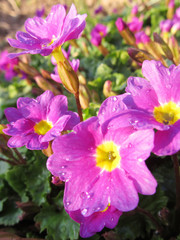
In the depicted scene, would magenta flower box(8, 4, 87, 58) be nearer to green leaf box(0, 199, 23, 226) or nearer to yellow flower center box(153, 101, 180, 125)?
yellow flower center box(153, 101, 180, 125)

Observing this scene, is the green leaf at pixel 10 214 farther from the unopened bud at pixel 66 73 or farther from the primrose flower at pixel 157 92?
the primrose flower at pixel 157 92

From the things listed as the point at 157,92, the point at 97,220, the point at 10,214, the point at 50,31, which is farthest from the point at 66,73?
the point at 10,214

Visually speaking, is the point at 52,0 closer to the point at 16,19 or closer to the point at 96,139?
the point at 16,19

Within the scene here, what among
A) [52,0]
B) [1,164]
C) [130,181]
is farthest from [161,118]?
[52,0]

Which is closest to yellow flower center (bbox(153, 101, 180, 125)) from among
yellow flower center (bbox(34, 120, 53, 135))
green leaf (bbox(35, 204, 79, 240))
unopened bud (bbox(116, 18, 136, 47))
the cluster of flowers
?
the cluster of flowers

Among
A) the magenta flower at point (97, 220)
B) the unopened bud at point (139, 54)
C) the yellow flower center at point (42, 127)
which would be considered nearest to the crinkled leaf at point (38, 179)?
the yellow flower center at point (42, 127)

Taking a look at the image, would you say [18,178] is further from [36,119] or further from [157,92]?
[157,92]
